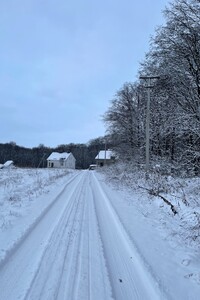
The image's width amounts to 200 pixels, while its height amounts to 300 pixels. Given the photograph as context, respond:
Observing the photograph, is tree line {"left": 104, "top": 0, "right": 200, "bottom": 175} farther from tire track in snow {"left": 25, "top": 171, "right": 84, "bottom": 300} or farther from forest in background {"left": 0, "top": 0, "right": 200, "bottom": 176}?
tire track in snow {"left": 25, "top": 171, "right": 84, "bottom": 300}

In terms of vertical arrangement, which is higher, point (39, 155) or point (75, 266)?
point (39, 155)

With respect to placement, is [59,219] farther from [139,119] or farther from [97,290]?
[139,119]

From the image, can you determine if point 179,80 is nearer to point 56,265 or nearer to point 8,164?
point 56,265

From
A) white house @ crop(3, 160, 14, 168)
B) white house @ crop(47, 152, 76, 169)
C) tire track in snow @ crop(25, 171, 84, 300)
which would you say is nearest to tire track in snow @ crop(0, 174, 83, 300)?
tire track in snow @ crop(25, 171, 84, 300)

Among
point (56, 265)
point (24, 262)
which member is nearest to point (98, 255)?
point (56, 265)

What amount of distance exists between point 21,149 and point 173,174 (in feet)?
391

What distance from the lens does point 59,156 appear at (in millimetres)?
91312

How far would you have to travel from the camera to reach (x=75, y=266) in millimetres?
3992

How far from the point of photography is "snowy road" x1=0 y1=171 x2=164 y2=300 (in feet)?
10.7

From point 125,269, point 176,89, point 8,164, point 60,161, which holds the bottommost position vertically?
point 125,269

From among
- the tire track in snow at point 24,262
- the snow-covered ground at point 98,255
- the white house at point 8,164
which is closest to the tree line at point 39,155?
the white house at point 8,164

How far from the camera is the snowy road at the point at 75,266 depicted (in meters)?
3.26

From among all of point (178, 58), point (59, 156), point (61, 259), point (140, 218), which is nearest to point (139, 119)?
point (178, 58)

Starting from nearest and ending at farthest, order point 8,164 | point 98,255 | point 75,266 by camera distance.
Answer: point 75,266 → point 98,255 → point 8,164
